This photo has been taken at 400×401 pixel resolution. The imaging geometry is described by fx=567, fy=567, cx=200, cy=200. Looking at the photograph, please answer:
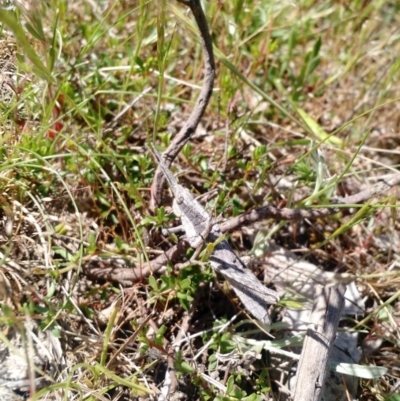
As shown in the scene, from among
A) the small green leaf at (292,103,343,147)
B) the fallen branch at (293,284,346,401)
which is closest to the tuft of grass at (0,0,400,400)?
the small green leaf at (292,103,343,147)

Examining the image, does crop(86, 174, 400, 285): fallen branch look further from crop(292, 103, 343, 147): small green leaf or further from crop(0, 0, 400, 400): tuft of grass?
crop(292, 103, 343, 147): small green leaf

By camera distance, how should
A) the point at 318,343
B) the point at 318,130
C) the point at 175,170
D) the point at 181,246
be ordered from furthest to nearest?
the point at 318,130
the point at 175,170
the point at 181,246
the point at 318,343

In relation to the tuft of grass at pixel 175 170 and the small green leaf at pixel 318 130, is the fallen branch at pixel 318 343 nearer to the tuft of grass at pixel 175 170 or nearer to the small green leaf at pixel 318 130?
the tuft of grass at pixel 175 170

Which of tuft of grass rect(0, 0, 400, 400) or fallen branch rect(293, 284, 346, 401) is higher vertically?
tuft of grass rect(0, 0, 400, 400)

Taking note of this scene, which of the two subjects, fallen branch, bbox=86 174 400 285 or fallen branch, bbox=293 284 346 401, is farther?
fallen branch, bbox=86 174 400 285

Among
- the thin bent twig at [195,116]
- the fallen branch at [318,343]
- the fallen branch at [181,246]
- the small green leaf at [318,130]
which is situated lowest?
the fallen branch at [318,343]

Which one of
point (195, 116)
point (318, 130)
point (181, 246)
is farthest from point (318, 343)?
point (318, 130)

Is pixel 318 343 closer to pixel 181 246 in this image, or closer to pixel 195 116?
pixel 181 246

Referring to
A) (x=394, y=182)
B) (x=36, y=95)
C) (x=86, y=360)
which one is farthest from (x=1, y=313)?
(x=394, y=182)

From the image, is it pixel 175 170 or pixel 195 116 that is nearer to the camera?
pixel 195 116

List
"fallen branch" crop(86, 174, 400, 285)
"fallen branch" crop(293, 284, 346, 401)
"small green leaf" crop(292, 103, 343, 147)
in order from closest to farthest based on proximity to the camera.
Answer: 1. "fallen branch" crop(293, 284, 346, 401)
2. "fallen branch" crop(86, 174, 400, 285)
3. "small green leaf" crop(292, 103, 343, 147)

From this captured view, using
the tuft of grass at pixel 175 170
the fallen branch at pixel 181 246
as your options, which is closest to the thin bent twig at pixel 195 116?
the tuft of grass at pixel 175 170
